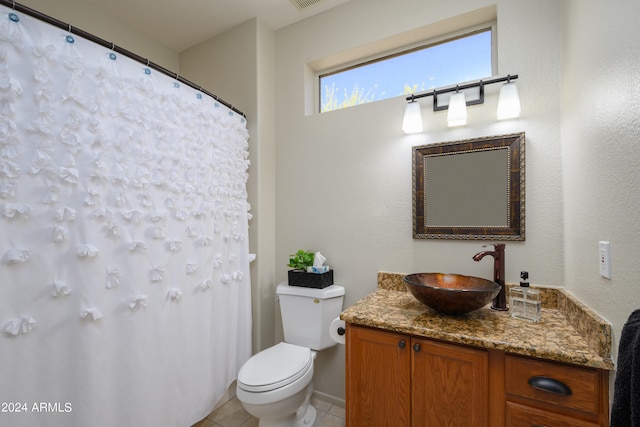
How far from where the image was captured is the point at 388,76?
195 centimetres

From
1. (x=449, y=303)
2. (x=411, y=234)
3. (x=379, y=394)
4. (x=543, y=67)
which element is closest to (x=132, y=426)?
(x=379, y=394)

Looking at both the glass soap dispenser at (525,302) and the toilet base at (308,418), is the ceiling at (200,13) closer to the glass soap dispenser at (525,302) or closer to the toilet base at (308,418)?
the glass soap dispenser at (525,302)

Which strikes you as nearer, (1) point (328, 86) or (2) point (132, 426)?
(2) point (132, 426)

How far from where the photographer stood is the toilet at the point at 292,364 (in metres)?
1.39

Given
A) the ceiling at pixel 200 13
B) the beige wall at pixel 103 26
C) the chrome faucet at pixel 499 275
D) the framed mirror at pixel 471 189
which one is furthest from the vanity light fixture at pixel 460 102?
the beige wall at pixel 103 26

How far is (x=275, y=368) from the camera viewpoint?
4.96 feet

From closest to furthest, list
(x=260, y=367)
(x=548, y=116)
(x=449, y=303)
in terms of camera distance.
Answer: (x=449, y=303) < (x=548, y=116) < (x=260, y=367)

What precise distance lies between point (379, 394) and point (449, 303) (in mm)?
527

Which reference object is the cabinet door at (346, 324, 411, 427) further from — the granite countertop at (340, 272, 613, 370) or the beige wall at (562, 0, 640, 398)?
the beige wall at (562, 0, 640, 398)

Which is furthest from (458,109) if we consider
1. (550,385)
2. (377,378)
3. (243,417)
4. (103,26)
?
(103,26)

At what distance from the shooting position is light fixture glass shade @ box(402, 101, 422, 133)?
1.65 metres

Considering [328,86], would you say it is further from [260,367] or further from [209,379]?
[209,379]

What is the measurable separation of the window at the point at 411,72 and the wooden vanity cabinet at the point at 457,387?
1.51 metres

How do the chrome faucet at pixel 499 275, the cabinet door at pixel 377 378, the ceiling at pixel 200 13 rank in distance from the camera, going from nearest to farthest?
the cabinet door at pixel 377 378 < the chrome faucet at pixel 499 275 < the ceiling at pixel 200 13
